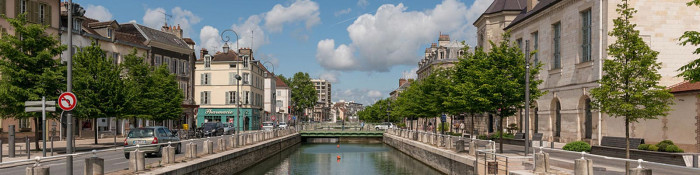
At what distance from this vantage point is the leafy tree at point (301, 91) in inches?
5012

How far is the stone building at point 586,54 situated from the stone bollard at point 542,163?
1390 cm

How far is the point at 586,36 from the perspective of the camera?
3312cm

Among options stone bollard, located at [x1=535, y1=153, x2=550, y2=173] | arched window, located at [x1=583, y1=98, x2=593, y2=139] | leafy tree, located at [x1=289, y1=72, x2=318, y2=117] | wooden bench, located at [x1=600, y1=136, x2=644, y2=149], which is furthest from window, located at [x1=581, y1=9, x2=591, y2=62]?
leafy tree, located at [x1=289, y1=72, x2=318, y2=117]

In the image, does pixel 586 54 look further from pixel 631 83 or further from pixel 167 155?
pixel 167 155

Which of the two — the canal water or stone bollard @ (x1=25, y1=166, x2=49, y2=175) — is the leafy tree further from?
stone bollard @ (x1=25, y1=166, x2=49, y2=175)

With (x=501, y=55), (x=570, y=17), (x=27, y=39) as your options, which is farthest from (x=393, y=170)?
(x=27, y=39)

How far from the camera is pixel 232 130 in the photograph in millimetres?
53188

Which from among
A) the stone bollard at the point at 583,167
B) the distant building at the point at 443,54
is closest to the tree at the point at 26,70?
the stone bollard at the point at 583,167

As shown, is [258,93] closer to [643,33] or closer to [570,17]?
[570,17]

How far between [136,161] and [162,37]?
4851 centimetres

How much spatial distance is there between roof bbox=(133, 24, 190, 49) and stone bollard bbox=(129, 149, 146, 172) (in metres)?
43.2

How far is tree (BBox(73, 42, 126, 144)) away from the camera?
94.0ft

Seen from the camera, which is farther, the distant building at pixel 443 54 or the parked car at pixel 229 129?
the distant building at pixel 443 54

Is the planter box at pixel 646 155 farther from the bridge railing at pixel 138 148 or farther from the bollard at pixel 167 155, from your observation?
the bollard at pixel 167 155
